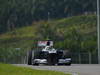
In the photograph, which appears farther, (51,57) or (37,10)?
(37,10)

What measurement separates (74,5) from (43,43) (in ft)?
272

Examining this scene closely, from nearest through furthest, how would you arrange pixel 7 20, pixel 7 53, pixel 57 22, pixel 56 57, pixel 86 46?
pixel 56 57 < pixel 7 53 < pixel 86 46 < pixel 57 22 < pixel 7 20

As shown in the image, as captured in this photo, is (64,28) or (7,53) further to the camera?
(64,28)

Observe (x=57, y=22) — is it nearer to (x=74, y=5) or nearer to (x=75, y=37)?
(x=74, y=5)

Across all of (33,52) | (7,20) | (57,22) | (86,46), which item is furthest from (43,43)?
(7,20)

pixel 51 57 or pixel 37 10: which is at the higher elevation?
pixel 37 10

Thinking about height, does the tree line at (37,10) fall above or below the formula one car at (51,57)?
above

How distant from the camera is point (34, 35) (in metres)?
105

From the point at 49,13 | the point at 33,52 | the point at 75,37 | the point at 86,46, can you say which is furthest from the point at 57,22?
the point at 33,52

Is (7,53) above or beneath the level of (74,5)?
beneath

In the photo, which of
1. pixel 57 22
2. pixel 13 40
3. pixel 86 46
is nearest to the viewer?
pixel 86 46

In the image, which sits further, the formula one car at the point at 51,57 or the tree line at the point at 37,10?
the tree line at the point at 37,10

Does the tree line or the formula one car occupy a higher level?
the tree line

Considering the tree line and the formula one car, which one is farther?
the tree line
